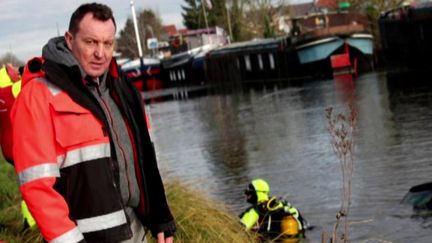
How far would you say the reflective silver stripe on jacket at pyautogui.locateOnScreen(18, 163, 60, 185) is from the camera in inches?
114

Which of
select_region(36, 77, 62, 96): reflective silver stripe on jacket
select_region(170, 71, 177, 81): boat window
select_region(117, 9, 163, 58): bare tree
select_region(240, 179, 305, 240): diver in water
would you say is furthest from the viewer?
select_region(117, 9, 163, 58): bare tree

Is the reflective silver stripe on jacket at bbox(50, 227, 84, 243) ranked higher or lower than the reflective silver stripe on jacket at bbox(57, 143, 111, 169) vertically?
lower

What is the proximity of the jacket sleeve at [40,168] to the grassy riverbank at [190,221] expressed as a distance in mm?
3829

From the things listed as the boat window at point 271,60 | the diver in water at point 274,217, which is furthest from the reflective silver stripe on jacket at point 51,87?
the boat window at point 271,60

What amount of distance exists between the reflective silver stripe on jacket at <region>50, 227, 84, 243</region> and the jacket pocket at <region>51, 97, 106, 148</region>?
32cm

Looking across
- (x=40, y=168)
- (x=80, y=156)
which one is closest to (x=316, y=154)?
(x=80, y=156)

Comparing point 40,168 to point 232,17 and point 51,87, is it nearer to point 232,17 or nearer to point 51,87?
point 51,87

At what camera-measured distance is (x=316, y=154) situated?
14.9 m

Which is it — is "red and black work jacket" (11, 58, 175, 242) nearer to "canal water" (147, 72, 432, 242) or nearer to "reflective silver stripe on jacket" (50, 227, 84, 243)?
"reflective silver stripe on jacket" (50, 227, 84, 243)

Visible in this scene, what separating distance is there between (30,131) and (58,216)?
1.08 ft

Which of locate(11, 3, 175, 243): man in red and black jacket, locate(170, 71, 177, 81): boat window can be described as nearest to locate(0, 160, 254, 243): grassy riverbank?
locate(11, 3, 175, 243): man in red and black jacket

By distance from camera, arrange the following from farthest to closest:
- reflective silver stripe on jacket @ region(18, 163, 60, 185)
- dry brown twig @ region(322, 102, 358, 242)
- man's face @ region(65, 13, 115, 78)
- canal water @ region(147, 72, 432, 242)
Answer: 1. canal water @ region(147, 72, 432, 242)
2. dry brown twig @ region(322, 102, 358, 242)
3. man's face @ region(65, 13, 115, 78)
4. reflective silver stripe on jacket @ region(18, 163, 60, 185)

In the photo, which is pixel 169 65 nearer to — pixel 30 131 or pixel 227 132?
pixel 227 132

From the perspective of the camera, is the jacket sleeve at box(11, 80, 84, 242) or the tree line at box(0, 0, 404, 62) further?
the tree line at box(0, 0, 404, 62)
